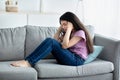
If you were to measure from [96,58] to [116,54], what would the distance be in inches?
12.2

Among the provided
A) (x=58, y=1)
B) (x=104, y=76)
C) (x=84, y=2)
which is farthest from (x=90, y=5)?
(x=104, y=76)

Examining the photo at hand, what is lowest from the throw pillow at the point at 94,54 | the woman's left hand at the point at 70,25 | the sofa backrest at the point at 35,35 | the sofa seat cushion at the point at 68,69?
the sofa seat cushion at the point at 68,69

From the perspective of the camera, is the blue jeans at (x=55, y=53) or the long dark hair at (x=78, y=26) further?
the long dark hair at (x=78, y=26)

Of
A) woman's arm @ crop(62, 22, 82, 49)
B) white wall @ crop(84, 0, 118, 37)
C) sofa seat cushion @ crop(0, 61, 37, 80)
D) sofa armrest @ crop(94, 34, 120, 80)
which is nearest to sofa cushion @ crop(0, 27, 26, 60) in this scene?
sofa seat cushion @ crop(0, 61, 37, 80)

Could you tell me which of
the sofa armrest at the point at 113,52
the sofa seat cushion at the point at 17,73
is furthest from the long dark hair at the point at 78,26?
the sofa seat cushion at the point at 17,73

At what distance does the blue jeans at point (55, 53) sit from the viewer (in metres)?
2.90

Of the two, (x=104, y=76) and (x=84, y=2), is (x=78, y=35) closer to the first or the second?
(x=104, y=76)

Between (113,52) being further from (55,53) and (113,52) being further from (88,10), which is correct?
(88,10)

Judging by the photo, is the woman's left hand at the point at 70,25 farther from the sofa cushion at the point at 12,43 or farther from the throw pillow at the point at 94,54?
the sofa cushion at the point at 12,43

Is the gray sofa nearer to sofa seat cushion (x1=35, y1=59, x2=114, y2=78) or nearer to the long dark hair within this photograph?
sofa seat cushion (x1=35, y1=59, x2=114, y2=78)

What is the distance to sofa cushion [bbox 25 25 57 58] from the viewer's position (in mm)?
3217

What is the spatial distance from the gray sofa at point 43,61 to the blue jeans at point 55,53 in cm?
7

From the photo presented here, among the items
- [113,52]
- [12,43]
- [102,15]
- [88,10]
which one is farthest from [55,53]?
[102,15]

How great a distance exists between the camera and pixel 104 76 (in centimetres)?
302
